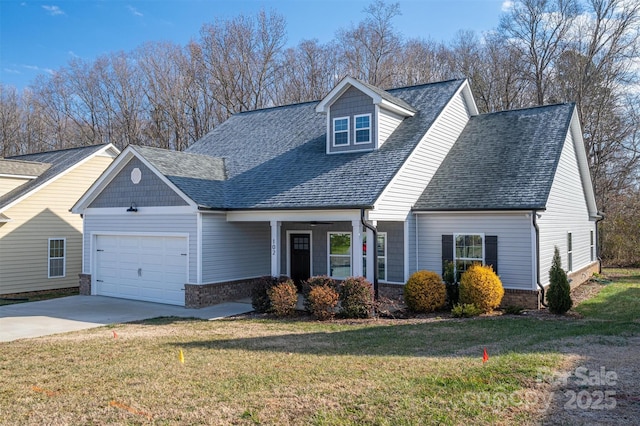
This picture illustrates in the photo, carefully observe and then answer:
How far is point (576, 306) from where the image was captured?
14711 mm

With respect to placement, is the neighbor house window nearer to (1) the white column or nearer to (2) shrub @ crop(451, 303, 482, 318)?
(2) shrub @ crop(451, 303, 482, 318)

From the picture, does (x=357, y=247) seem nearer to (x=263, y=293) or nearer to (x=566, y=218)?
(x=263, y=293)

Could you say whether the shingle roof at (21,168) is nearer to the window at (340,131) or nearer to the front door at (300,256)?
the front door at (300,256)

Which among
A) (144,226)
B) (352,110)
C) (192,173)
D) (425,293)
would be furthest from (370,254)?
(144,226)

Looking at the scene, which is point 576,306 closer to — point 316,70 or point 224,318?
point 224,318

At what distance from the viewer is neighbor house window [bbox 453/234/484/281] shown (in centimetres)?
1483

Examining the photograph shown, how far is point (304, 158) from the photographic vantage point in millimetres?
17500

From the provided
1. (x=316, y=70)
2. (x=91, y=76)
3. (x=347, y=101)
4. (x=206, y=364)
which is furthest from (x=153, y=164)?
(x=91, y=76)

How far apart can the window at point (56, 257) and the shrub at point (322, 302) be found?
41.1ft

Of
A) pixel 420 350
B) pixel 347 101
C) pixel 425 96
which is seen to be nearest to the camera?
pixel 420 350

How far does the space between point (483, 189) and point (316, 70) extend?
24.2 metres

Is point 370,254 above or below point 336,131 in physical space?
below

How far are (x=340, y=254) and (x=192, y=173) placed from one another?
18.0ft

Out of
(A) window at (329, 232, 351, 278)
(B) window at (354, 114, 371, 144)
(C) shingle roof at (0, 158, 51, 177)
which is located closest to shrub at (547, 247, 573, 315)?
(A) window at (329, 232, 351, 278)
